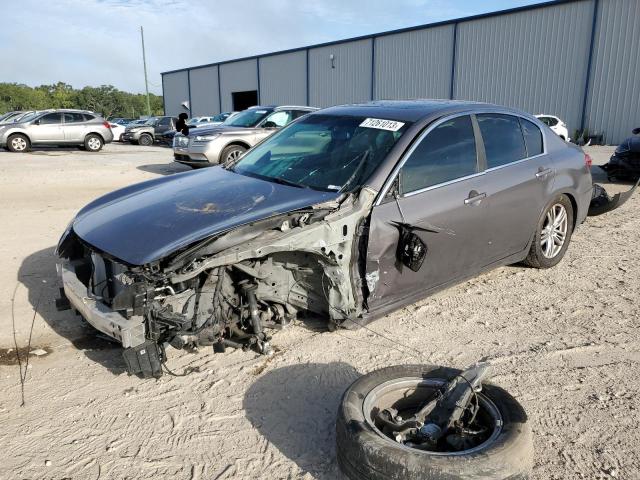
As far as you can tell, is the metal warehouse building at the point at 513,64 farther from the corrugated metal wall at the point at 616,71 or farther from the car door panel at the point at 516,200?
the car door panel at the point at 516,200

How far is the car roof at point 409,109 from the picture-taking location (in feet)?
13.7

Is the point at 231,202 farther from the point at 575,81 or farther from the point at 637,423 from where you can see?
the point at 575,81

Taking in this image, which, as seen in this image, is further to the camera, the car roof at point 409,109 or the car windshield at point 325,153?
the car roof at point 409,109

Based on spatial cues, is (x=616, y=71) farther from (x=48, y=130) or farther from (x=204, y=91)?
(x=204, y=91)

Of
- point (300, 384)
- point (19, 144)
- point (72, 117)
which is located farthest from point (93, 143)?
point (300, 384)

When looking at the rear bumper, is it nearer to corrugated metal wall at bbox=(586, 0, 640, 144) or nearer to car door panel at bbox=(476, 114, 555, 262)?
car door panel at bbox=(476, 114, 555, 262)

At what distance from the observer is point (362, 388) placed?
8.74 feet

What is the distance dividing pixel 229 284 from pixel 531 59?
2428 centimetres

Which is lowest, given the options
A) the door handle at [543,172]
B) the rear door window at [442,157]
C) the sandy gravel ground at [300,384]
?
the sandy gravel ground at [300,384]

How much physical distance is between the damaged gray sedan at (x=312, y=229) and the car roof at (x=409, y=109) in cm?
2

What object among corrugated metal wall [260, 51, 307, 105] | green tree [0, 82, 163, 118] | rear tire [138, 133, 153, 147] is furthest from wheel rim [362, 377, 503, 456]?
green tree [0, 82, 163, 118]

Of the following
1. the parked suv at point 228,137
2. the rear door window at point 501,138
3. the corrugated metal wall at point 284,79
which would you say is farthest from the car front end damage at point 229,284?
the corrugated metal wall at point 284,79

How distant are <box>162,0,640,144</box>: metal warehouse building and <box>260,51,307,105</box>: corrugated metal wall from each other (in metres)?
0.12

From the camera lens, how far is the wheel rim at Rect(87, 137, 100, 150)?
2017cm
